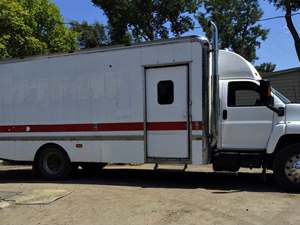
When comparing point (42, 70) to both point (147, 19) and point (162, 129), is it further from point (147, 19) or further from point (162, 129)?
point (147, 19)

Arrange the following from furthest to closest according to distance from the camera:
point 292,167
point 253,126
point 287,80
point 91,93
Result: point 287,80 → point 91,93 → point 253,126 → point 292,167

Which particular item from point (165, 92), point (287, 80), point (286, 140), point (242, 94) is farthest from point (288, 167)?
point (287, 80)

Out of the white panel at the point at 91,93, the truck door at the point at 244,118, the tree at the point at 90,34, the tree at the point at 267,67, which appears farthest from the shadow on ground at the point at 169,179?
the tree at the point at 267,67

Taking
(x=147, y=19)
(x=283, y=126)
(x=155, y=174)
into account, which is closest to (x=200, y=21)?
(x=147, y=19)

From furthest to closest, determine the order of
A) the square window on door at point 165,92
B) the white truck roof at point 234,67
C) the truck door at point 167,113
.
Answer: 1. the square window on door at point 165,92
2. the truck door at point 167,113
3. the white truck roof at point 234,67

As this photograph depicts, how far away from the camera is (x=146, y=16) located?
124ft

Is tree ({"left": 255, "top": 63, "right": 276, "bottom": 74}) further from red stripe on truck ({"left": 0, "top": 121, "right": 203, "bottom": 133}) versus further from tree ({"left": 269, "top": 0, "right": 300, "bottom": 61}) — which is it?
red stripe on truck ({"left": 0, "top": 121, "right": 203, "bottom": 133})

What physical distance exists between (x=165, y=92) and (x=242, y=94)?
165 cm

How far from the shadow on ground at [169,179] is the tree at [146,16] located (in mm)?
23244

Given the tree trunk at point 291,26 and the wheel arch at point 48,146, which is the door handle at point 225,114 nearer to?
the wheel arch at point 48,146

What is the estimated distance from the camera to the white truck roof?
11.7 metres

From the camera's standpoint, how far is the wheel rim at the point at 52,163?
44.9ft

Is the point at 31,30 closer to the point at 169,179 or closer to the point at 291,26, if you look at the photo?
the point at 291,26

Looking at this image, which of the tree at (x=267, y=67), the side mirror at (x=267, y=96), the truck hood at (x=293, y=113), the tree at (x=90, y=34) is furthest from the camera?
the tree at (x=267, y=67)
